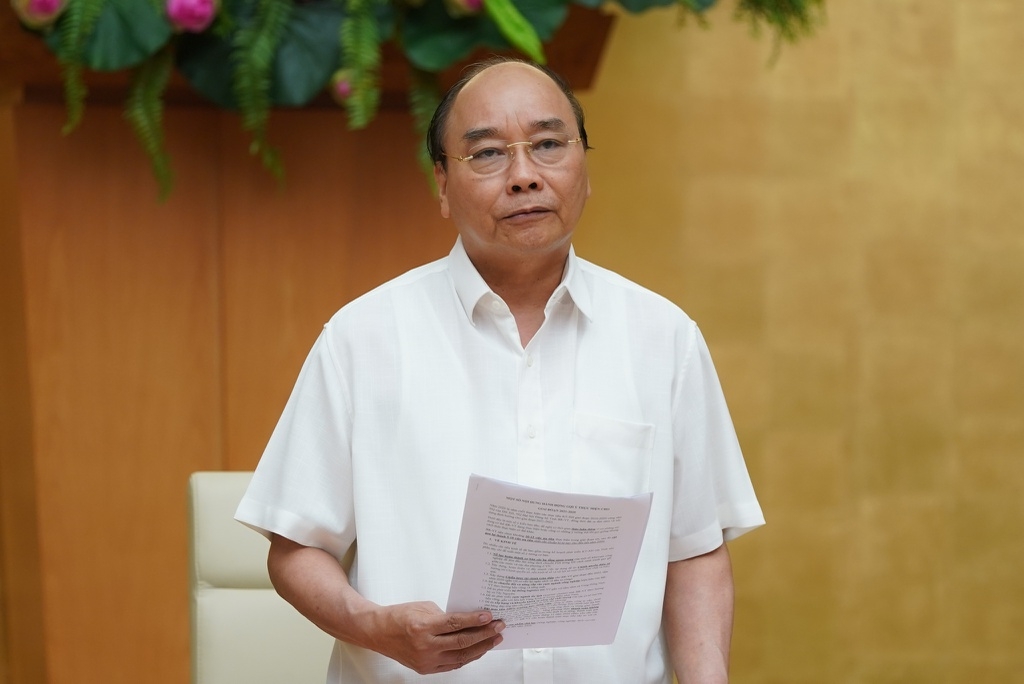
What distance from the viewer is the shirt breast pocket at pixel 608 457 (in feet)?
4.98

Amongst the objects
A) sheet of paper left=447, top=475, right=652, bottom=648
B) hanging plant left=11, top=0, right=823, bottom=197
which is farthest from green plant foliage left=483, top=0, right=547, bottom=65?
sheet of paper left=447, top=475, right=652, bottom=648

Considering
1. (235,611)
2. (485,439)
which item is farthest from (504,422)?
(235,611)

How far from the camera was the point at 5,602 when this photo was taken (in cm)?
279

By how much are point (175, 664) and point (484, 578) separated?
5.06 feet

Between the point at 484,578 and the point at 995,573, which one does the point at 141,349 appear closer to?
the point at 484,578

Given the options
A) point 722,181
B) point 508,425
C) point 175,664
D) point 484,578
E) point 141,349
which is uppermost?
point 722,181

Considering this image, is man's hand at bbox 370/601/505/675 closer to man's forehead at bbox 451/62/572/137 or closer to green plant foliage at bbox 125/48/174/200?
man's forehead at bbox 451/62/572/137

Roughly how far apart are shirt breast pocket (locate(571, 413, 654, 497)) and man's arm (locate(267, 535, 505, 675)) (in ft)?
0.82

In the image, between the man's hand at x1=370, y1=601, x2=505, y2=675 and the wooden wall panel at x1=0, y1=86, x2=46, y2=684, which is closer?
the man's hand at x1=370, y1=601, x2=505, y2=675

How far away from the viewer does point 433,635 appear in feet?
4.24

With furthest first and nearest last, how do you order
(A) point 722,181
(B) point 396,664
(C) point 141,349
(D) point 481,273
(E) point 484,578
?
(A) point 722,181 → (C) point 141,349 → (D) point 481,273 → (B) point 396,664 → (E) point 484,578

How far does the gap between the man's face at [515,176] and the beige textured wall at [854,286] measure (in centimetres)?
148

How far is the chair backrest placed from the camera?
71.7 inches

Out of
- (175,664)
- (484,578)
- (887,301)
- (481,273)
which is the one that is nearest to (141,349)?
(175,664)
